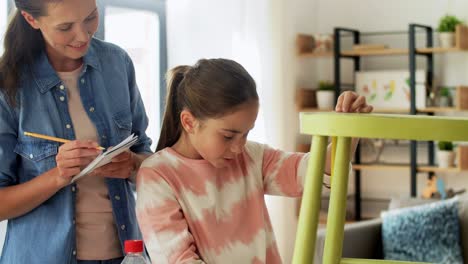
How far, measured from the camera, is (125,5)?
4.65m

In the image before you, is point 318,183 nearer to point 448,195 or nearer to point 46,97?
point 46,97

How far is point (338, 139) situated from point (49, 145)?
2.72 ft

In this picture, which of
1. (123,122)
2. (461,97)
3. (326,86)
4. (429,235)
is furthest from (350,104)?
(326,86)

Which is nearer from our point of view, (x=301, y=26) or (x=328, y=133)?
(x=328, y=133)

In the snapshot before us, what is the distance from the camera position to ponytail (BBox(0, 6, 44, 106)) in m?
1.58

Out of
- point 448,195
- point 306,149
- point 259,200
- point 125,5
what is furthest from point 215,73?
point 306,149

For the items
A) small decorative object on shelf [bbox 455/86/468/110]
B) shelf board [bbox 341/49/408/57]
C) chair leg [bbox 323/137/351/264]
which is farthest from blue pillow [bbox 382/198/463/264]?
chair leg [bbox 323/137/351/264]

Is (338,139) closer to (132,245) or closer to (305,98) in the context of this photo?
(132,245)

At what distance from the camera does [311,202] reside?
0.94m

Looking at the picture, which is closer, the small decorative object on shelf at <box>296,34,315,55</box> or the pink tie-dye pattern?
the pink tie-dye pattern

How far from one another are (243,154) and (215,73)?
0.17m

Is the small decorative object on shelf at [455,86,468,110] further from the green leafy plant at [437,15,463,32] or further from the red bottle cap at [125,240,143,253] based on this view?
the red bottle cap at [125,240,143,253]

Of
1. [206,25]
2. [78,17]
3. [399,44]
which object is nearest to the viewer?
[78,17]

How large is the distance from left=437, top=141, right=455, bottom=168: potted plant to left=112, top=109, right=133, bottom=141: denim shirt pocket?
3.87 meters
